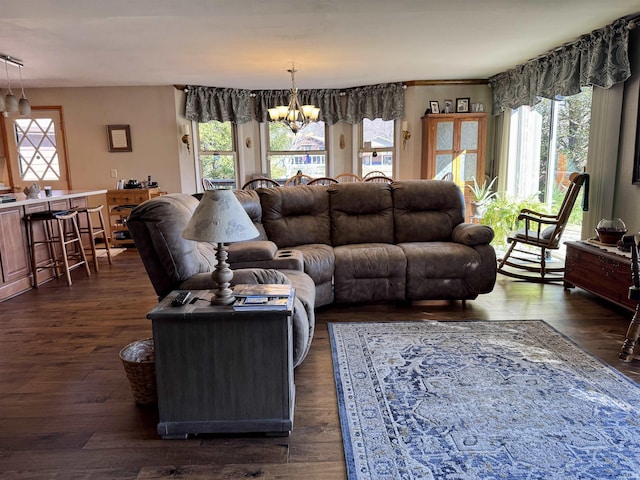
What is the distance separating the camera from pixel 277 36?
3967 mm

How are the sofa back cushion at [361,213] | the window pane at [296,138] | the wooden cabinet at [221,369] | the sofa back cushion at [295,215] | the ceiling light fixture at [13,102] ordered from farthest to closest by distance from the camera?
the window pane at [296,138] < the ceiling light fixture at [13,102] < the sofa back cushion at [361,213] < the sofa back cushion at [295,215] < the wooden cabinet at [221,369]

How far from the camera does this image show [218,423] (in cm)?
184

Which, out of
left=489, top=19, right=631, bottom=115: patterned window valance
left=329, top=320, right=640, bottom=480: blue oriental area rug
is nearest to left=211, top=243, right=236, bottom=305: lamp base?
left=329, top=320, right=640, bottom=480: blue oriental area rug

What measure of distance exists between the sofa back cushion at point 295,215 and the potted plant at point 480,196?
2.88 m

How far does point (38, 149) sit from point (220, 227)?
6.22m

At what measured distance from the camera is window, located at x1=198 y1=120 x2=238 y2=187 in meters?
6.93

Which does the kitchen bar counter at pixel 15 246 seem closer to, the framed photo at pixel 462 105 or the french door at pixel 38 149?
the french door at pixel 38 149

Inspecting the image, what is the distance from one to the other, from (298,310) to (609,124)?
3.48m

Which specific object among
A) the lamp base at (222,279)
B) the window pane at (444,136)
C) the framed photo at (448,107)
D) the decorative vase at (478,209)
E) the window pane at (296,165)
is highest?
the framed photo at (448,107)

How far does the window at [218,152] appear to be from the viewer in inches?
273

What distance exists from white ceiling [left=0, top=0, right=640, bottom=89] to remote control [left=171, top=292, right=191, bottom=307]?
2.06 m

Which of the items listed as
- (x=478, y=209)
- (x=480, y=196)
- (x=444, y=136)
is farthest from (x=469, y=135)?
(x=478, y=209)

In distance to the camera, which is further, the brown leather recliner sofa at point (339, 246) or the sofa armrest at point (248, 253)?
the sofa armrest at point (248, 253)

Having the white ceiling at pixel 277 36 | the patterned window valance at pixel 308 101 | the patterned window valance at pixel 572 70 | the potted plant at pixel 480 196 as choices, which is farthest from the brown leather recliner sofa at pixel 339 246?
the patterned window valance at pixel 308 101
